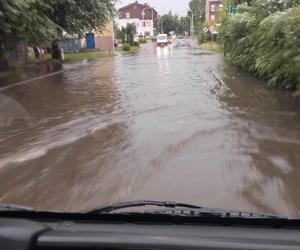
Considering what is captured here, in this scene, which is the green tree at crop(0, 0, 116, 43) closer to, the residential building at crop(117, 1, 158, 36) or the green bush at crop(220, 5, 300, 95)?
the green bush at crop(220, 5, 300, 95)

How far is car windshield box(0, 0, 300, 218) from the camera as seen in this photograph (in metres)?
5.96

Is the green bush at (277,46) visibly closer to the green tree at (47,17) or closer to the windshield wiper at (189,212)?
the green tree at (47,17)

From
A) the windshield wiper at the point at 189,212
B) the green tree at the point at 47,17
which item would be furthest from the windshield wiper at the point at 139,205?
the green tree at the point at 47,17

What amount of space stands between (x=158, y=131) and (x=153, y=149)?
1.53m

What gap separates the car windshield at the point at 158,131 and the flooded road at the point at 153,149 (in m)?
0.02

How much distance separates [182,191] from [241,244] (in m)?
3.59

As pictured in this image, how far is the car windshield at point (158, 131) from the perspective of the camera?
5.96m

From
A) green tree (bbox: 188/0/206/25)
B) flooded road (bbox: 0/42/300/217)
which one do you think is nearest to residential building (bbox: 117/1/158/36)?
green tree (bbox: 188/0/206/25)

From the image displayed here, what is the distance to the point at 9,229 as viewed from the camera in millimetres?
2592

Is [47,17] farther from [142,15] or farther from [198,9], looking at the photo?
[198,9]

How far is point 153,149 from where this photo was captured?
317 inches

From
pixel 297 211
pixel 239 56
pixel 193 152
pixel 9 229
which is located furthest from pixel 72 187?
pixel 239 56

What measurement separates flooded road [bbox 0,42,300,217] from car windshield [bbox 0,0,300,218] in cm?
2

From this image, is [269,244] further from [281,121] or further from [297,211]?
[281,121]
